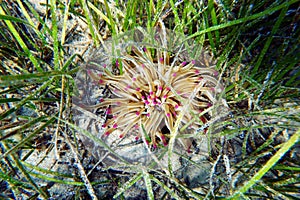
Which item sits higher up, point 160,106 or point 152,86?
point 152,86

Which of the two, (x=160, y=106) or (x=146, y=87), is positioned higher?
(x=146, y=87)

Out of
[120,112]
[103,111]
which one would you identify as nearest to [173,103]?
[120,112]

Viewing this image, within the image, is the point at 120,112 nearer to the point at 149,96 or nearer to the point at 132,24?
the point at 149,96

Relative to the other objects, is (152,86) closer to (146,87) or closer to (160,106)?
(146,87)

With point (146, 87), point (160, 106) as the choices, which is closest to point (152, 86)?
point (146, 87)
